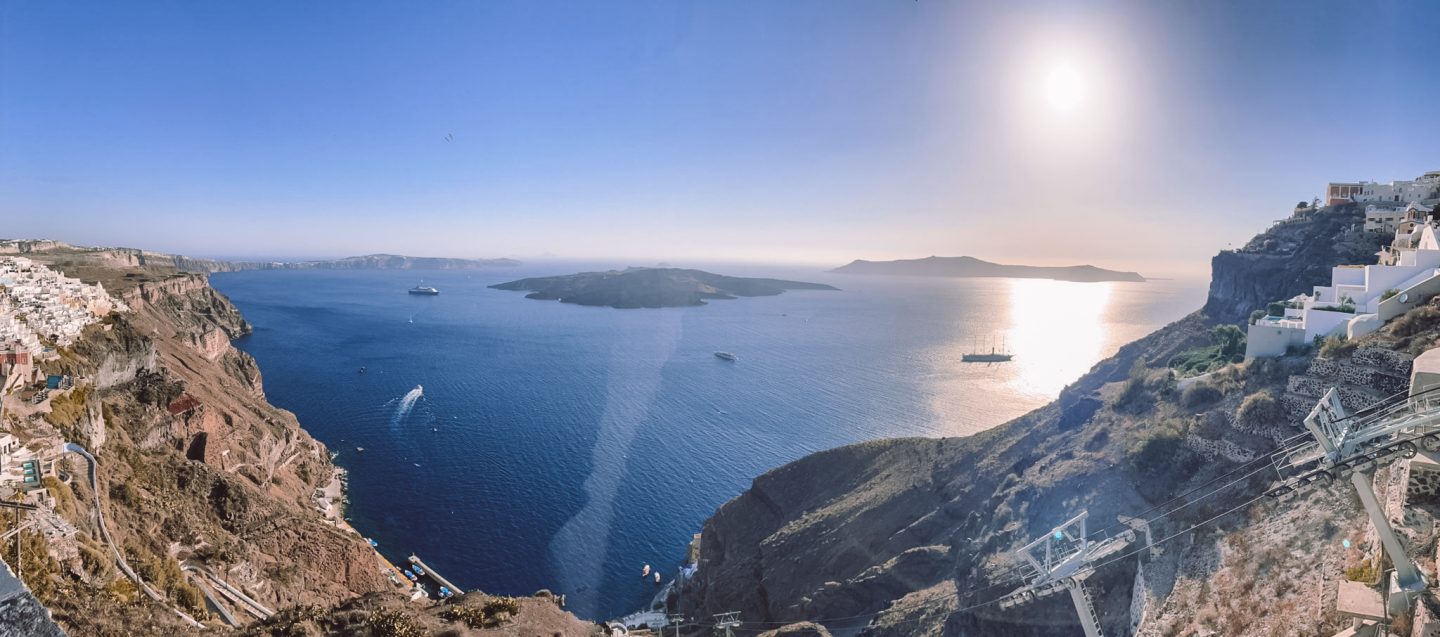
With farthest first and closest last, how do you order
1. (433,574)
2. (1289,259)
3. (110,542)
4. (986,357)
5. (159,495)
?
(986,357) → (1289,259) → (433,574) → (159,495) → (110,542)

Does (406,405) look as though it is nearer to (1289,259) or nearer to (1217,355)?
(1217,355)

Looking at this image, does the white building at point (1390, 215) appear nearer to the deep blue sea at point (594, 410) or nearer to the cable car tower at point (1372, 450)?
the deep blue sea at point (594, 410)

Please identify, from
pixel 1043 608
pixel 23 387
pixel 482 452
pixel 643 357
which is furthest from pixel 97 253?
pixel 1043 608

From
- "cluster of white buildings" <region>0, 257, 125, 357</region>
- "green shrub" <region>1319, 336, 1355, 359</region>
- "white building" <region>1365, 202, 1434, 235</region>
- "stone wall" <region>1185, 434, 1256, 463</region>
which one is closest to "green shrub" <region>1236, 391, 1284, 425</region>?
"stone wall" <region>1185, 434, 1256, 463</region>

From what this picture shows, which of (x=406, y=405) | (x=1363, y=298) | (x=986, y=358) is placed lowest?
(x=406, y=405)

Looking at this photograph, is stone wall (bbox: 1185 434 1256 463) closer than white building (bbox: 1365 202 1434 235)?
Yes

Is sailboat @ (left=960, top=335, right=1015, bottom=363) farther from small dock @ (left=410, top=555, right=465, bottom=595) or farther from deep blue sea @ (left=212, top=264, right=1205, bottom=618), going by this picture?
small dock @ (left=410, top=555, right=465, bottom=595)

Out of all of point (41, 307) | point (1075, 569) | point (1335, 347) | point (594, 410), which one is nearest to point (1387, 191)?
point (1335, 347)
